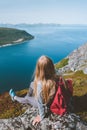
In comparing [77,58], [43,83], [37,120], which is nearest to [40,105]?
[37,120]

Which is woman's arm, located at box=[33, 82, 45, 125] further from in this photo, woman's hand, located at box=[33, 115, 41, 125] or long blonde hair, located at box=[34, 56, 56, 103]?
long blonde hair, located at box=[34, 56, 56, 103]

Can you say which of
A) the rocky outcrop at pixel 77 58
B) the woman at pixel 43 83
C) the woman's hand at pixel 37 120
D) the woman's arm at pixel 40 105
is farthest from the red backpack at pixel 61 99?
the rocky outcrop at pixel 77 58

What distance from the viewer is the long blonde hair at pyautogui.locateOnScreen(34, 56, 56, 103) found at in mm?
9367

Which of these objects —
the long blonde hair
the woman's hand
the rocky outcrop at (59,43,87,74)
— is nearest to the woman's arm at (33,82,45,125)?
the woman's hand

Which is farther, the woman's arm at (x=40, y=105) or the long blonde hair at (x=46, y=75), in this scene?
the woman's arm at (x=40, y=105)

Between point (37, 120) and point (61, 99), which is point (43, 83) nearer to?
point (61, 99)

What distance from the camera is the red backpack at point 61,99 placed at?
9977 millimetres

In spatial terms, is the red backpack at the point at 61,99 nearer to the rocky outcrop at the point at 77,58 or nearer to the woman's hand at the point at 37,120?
the woman's hand at the point at 37,120

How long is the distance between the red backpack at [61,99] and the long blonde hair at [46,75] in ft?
0.89

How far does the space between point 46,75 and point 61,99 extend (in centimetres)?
113

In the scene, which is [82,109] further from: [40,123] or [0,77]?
[0,77]

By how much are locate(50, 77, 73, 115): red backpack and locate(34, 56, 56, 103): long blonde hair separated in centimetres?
27

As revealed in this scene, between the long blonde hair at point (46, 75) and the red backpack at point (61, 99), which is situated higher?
the long blonde hair at point (46, 75)

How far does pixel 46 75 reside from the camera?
9617mm
